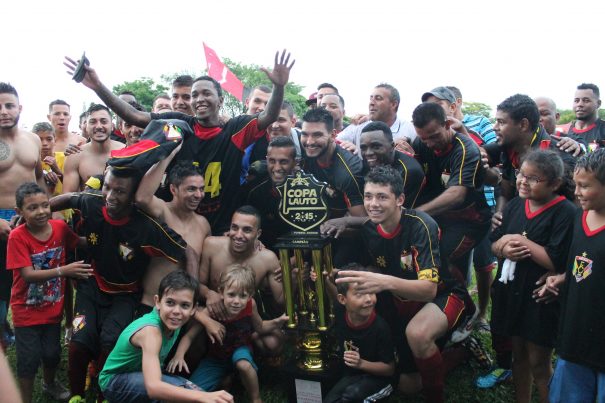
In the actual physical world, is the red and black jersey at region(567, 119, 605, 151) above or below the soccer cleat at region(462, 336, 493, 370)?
above

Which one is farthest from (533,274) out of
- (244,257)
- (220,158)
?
(220,158)

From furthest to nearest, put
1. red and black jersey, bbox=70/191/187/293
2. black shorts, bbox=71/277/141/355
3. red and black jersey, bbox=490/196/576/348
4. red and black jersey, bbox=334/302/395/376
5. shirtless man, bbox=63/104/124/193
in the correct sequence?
shirtless man, bbox=63/104/124/193 → red and black jersey, bbox=70/191/187/293 → black shorts, bbox=71/277/141/355 → red and black jersey, bbox=334/302/395/376 → red and black jersey, bbox=490/196/576/348

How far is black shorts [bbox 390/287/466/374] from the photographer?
392cm

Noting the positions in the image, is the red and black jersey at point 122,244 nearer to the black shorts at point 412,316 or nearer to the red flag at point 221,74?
the black shorts at point 412,316

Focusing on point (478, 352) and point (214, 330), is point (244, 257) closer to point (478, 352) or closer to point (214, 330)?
point (214, 330)

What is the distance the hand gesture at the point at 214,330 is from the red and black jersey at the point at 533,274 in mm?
2121

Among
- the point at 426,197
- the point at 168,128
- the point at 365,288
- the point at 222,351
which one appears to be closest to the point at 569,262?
the point at 365,288

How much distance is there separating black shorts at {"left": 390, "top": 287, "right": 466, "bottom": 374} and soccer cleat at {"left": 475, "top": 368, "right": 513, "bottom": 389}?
1.66 ft

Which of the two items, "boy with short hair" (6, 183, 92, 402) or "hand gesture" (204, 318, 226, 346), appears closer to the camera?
"hand gesture" (204, 318, 226, 346)

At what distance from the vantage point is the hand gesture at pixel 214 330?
3.86m

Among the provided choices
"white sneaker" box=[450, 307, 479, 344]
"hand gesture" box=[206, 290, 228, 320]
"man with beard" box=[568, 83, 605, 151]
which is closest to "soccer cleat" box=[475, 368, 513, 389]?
"white sneaker" box=[450, 307, 479, 344]

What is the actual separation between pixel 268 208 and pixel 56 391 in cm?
254

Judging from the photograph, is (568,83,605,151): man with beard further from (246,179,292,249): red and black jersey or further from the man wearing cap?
(246,179,292,249): red and black jersey

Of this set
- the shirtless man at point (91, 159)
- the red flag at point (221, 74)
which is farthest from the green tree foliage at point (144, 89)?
the shirtless man at point (91, 159)
